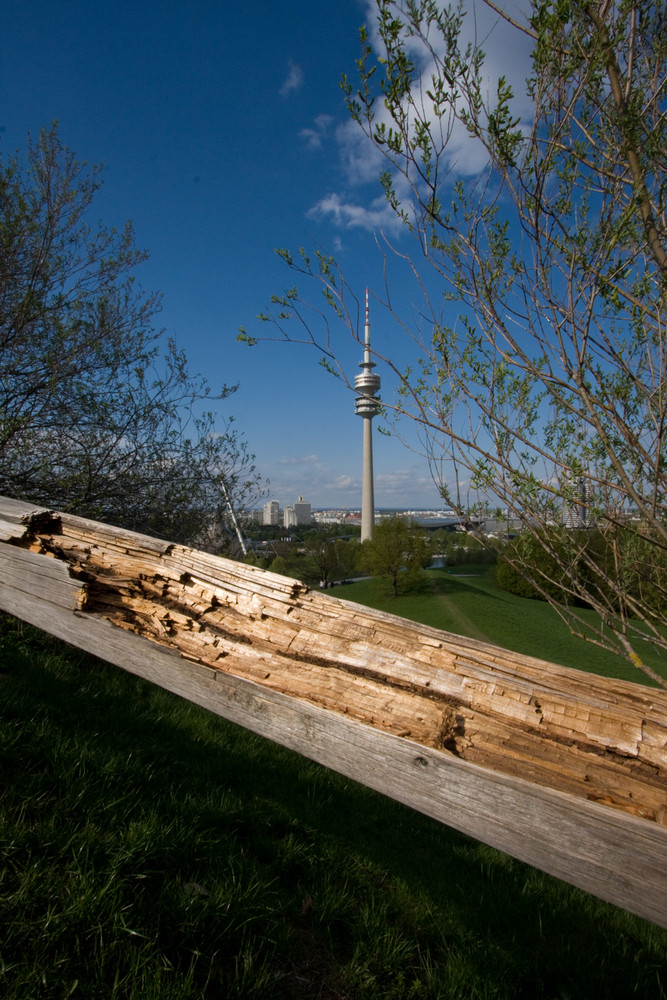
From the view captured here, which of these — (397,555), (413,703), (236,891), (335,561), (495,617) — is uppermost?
(413,703)

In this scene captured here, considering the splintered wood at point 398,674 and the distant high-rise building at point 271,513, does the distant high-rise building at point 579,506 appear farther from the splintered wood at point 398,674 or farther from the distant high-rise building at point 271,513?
the distant high-rise building at point 271,513

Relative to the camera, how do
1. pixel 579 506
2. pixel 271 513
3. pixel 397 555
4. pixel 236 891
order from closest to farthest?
pixel 236 891 → pixel 579 506 → pixel 271 513 → pixel 397 555

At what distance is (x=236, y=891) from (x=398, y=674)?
1.87 meters

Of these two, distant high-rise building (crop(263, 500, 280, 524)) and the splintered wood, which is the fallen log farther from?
distant high-rise building (crop(263, 500, 280, 524))

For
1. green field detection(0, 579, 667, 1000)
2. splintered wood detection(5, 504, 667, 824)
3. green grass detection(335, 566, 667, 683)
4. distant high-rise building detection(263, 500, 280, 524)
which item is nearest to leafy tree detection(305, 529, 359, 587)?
green grass detection(335, 566, 667, 683)

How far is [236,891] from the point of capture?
2434mm

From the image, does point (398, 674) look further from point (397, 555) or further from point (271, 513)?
point (397, 555)

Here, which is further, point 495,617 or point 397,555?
point 397,555

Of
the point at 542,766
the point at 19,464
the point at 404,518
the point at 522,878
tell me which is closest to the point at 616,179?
the point at 542,766

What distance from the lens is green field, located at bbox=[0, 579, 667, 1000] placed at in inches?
80.2

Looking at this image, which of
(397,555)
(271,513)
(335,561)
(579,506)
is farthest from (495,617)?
(579,506)

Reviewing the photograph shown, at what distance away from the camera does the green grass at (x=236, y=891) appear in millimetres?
2037

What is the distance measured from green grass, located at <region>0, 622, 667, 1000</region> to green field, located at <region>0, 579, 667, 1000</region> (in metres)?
0.01

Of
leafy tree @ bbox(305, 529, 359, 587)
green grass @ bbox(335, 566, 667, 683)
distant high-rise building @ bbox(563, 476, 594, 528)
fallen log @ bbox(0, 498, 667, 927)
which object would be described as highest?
distant high-rise building @ bbox(563, 476, 594, 528)
